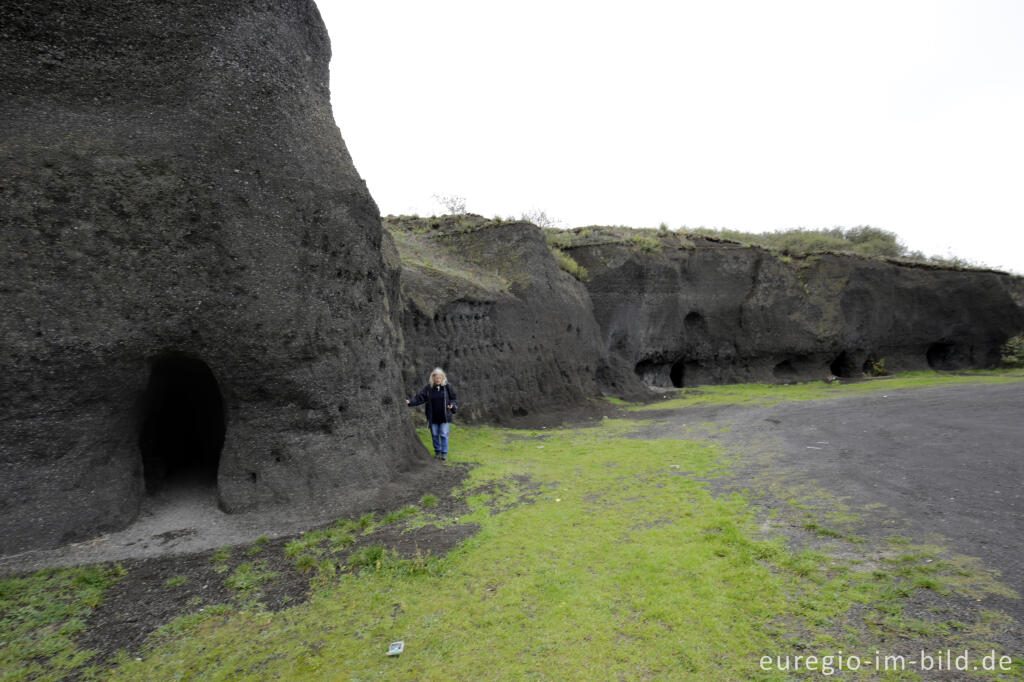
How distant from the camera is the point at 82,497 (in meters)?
5.79

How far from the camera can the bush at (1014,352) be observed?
24312 millimetres

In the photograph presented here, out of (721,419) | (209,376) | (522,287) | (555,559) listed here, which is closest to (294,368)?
(209,376)

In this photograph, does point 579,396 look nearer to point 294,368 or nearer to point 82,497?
point 294,368

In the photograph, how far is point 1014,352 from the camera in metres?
24.5

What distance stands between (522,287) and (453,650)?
1270cm

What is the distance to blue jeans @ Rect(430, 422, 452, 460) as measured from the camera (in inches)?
381

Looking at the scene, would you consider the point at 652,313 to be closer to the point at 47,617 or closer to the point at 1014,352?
the point at 1014,352

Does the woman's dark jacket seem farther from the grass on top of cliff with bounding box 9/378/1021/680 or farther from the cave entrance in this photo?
the grass on top of cliff with bounding box 9/378/1021/680

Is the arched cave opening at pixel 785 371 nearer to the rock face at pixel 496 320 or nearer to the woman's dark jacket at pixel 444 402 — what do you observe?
the rock face at pixel 496 320

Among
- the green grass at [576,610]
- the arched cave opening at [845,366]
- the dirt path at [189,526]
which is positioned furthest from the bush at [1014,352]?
the dirt path at [189,526]

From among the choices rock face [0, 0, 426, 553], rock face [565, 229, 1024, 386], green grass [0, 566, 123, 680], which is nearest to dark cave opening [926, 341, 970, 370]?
rock face [565, 229, 1024, 386]

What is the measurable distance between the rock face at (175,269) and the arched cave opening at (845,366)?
967 inches

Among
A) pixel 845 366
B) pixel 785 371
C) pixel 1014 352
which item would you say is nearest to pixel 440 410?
pixel 785 371

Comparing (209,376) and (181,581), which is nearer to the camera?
(181,581)
